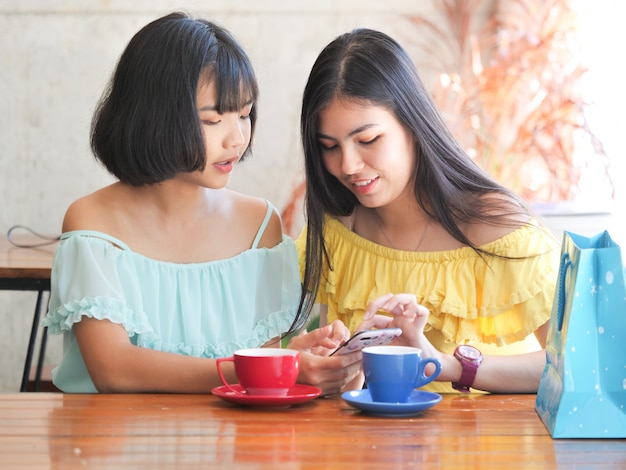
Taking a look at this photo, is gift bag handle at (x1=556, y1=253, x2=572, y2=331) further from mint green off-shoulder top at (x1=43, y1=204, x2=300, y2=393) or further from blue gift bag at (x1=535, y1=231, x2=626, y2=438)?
mint green off-shoulder top at (x1=43, y1=204, x2=300, y2=393)

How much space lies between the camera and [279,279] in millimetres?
1907

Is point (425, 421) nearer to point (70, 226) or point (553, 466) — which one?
point (553, 466)

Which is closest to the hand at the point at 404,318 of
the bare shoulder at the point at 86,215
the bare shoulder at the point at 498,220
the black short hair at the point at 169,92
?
the bare shoulder at the point at 498,220

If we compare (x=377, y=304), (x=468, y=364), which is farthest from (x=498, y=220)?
(x=377, y=304)

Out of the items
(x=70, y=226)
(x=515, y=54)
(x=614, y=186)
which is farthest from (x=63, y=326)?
(x=515, y=54)

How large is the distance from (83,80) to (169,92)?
255 centimetres

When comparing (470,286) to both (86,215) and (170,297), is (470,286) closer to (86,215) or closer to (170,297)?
(170,297)

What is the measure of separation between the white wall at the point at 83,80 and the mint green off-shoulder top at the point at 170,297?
2157mm

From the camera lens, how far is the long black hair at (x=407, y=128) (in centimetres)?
178

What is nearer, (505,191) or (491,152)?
(505,191)

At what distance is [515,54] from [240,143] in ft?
6.89

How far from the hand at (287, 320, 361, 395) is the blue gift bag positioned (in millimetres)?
401

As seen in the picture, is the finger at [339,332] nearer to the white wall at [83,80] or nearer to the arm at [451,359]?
the arm at [451,359]

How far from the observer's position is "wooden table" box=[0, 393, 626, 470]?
41.3 inches
